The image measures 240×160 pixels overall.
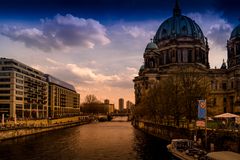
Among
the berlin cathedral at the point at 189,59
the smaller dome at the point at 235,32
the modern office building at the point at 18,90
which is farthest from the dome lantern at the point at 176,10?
the modern office building at the point at 18,90

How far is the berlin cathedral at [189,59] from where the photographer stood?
143625mm

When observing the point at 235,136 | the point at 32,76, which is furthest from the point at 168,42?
the point at 235,136

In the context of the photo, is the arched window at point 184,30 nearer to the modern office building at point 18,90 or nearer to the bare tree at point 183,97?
the modern office building at point 18,90

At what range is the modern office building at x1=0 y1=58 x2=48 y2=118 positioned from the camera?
136875 mm

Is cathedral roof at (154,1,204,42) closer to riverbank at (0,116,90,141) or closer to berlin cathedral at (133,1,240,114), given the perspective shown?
berlin cathedral at (133,1,240,114)

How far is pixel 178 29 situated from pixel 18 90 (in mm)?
84993

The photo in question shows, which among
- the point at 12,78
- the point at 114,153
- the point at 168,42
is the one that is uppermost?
the point at 168,42

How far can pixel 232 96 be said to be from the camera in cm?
14275

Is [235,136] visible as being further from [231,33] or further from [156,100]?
[231,33]

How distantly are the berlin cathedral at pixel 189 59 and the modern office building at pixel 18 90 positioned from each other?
52971mm

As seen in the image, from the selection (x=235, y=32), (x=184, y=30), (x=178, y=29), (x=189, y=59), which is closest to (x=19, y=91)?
(x=189, y=59)

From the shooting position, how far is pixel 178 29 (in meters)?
172

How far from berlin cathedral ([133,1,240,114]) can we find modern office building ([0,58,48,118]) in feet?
174

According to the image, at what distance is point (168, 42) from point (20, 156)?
123258mm
